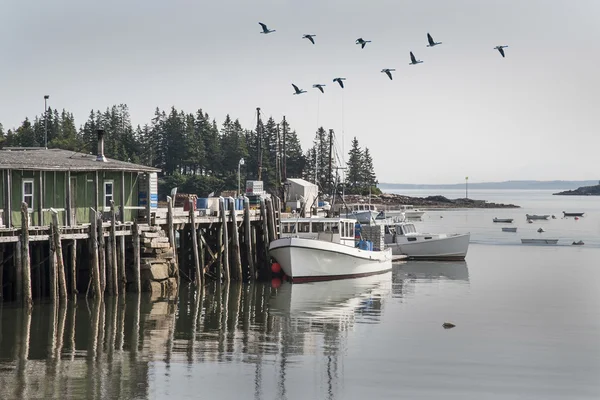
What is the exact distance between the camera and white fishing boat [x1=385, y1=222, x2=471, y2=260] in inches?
2504

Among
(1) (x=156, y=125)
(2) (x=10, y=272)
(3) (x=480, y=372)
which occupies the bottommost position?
(3) (x=480, y=372)

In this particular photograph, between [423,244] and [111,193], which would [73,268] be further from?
[423,244]

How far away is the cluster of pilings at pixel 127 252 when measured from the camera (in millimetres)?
33656

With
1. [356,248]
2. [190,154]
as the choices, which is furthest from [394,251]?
[190,154]

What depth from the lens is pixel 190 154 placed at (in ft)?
418

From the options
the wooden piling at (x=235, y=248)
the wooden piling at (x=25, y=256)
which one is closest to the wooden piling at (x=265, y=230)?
the wooden piling at (x=235, y=248)

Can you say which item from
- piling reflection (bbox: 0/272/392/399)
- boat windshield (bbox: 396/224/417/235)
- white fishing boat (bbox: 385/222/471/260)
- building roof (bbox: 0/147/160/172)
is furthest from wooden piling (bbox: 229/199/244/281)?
boat windshield (bbox: 396/224/417/235)

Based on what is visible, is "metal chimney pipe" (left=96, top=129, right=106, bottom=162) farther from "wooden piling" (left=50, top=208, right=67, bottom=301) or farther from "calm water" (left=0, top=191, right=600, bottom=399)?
→ "calm water" (left=0, top=191, right=600, bottom=399)

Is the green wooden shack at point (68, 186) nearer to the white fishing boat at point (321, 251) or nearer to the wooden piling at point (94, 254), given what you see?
the wooden piling at point (94, 254)

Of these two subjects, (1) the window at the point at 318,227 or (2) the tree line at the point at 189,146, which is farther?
(2) the tree line at the point at 189,146

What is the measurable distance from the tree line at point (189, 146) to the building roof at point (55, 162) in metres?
76.2

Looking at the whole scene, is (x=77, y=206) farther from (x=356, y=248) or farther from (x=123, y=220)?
(x=356, y=248)

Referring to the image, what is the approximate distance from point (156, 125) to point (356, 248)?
294ft

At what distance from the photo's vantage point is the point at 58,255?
3359cm
